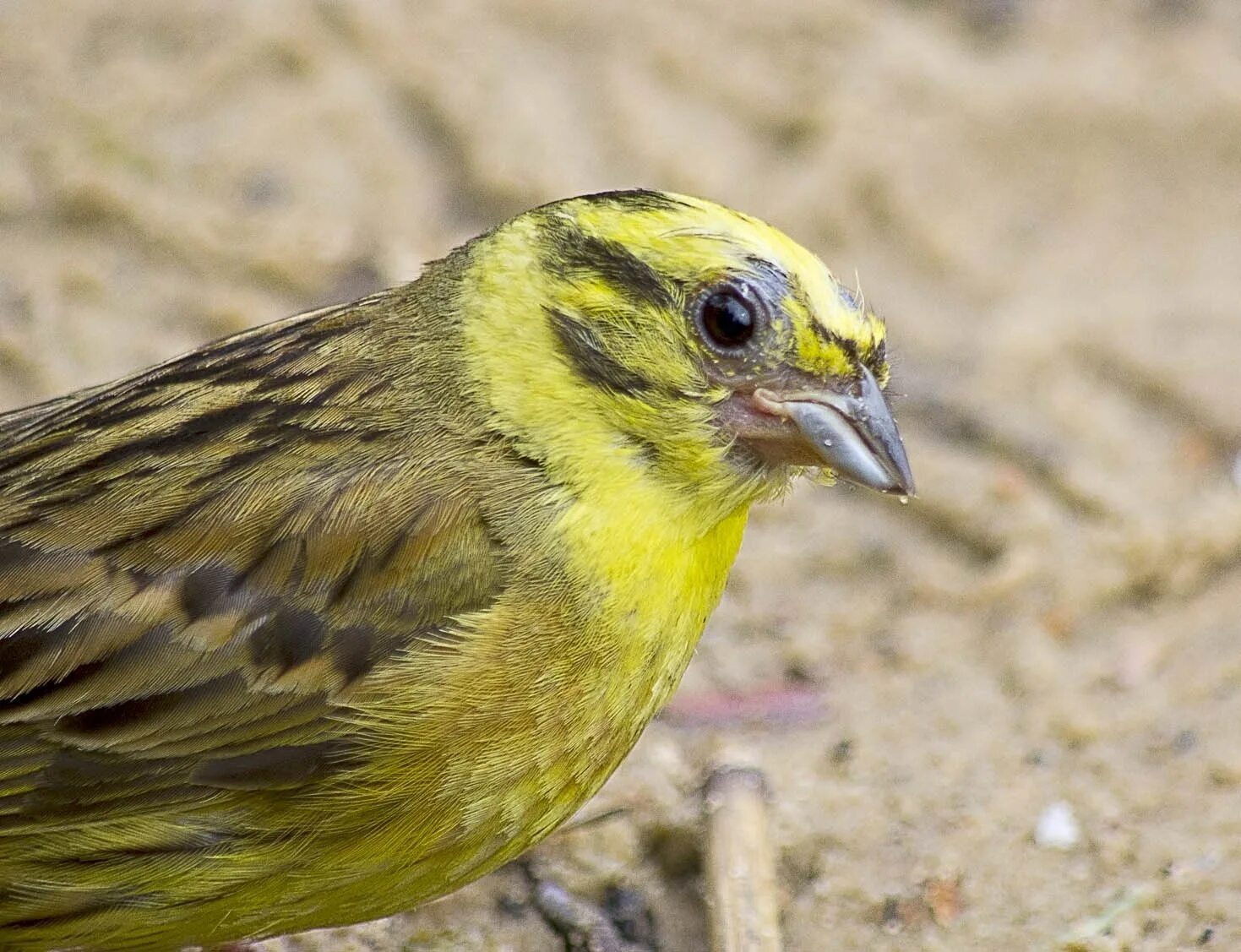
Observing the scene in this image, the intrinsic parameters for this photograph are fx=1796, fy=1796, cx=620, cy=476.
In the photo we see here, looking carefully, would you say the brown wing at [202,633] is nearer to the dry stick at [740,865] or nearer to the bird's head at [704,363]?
the bird's head at [704,363]

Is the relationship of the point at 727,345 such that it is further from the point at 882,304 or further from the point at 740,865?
the point at 882,304

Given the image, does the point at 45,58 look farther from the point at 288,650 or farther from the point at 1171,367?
the point at 1171,367

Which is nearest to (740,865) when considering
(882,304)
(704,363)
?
(704,363)

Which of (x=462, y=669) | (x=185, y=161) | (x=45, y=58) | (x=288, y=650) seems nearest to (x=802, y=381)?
(x=462, y=669)

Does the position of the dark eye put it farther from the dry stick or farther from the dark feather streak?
the dry stick

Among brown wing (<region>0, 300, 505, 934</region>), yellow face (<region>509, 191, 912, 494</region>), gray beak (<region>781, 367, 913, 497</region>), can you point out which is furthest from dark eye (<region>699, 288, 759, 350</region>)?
brown wing (<region>0, 300, 505, 934</region>)

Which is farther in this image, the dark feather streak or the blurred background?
the blurred background

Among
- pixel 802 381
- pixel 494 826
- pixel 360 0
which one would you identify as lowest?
pixel 494 826
